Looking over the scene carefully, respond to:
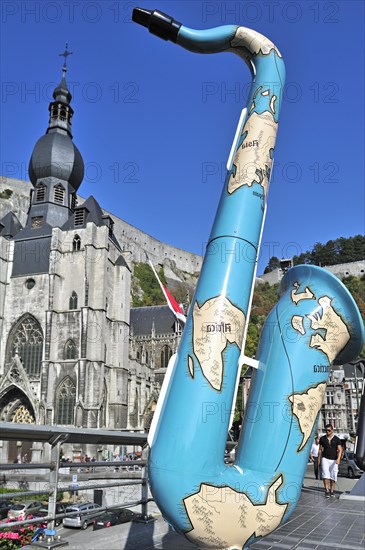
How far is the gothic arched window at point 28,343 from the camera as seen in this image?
35.5 metres

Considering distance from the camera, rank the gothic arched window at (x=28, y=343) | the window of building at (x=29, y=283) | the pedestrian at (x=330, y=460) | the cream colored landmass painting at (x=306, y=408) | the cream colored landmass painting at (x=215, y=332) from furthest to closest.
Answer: the window of building at (x=29, y=283) → the gothic arched window at (x=28, y=343) → the pedestrian at (x=330, y=460) → the cream colored landmass painting at (x=306, y=408) → the cream colored landmass painting at (x=215, y=332)

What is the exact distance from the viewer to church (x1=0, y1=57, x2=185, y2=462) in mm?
33719

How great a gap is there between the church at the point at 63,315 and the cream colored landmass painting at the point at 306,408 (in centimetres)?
2962

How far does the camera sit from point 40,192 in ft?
139

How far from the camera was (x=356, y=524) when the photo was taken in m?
7.01

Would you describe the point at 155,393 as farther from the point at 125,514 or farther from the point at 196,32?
the point at 196,32

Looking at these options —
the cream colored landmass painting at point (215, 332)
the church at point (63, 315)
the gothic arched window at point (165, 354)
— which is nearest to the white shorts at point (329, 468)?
the cream colored landmass painting at point (215, 332)

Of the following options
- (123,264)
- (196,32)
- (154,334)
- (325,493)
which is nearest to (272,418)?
(196,32)

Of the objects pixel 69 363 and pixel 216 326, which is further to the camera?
pixel 69 363

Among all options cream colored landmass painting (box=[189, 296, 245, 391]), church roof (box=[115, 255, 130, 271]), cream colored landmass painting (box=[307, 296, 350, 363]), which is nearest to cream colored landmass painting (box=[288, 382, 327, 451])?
cream colored landmass painting (box=[307, 296, 350, 363])

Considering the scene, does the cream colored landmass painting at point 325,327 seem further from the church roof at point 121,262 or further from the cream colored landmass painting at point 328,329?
the church roof at point 121,262

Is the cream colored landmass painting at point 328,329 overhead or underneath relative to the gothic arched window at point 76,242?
underneath

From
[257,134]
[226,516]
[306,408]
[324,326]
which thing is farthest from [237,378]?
[257,134]

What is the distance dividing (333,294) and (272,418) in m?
0.90
